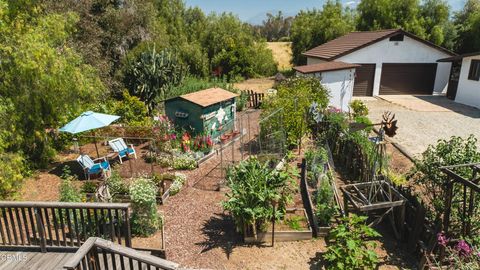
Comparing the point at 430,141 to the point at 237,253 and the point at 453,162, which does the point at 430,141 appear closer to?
the point at 453,162

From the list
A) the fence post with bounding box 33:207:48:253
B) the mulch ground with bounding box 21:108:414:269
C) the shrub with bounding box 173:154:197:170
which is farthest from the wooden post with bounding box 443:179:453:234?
the shrub with bounding box 173:154:197:170

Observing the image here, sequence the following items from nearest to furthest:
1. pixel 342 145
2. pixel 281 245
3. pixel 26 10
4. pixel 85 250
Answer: pixel 85 250
pixel 281 245
pixel 26 10
pixel 342 145

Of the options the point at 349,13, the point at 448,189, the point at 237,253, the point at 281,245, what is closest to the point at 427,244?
the point at 448,189

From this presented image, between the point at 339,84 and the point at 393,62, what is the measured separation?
Result: 7.69 meters

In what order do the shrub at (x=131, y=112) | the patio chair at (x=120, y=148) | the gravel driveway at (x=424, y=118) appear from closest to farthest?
the patio chair at (x=120, y=148) < the gravel driveway at (x=424, y=118) < the shrub at (x=131, y=112)

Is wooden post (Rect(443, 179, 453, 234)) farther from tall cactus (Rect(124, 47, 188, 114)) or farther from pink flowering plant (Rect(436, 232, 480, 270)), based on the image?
tall cactus (Rect(124, 47, 188, 114))

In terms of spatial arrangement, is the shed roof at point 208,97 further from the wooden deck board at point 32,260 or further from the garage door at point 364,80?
the garage door at point 364,80

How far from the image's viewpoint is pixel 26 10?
9.87m

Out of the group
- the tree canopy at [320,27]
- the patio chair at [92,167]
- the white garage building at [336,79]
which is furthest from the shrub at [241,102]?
the tree canopy at [320,27]

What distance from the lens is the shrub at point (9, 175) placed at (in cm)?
768

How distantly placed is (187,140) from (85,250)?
290 inches

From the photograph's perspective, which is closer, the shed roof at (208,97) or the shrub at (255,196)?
the shrub at (255,196)

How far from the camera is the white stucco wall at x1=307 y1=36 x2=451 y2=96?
2233 cm

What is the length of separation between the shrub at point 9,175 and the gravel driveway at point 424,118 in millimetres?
12223
